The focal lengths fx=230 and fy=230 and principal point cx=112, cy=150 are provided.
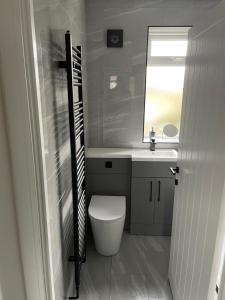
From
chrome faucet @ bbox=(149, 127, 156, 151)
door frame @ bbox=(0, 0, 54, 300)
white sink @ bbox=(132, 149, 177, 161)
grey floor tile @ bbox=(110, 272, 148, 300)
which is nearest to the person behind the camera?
door frame @ bbox=(0, 0, 54, 300)

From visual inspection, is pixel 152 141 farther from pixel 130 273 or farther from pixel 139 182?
pixel 130 273

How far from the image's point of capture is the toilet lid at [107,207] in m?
2.12

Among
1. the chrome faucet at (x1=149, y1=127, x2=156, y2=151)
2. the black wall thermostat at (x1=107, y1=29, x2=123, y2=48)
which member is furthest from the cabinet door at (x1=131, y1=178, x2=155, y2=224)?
the black wall thermostat at (x1=107, y1=29, x2=123, y2=48)

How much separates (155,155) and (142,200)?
515mm

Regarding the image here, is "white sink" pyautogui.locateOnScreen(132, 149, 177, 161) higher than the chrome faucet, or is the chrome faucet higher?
the chrome faucet

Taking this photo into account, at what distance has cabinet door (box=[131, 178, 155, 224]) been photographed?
2467mm

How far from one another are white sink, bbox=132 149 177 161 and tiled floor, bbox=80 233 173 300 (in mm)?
938

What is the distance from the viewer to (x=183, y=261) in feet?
5.08

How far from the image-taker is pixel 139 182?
2.47 meters

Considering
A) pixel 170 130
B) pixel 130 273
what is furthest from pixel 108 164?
pixel 130 273

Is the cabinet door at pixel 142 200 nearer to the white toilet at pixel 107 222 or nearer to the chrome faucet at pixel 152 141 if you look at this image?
the white toilet at pixel 107 222

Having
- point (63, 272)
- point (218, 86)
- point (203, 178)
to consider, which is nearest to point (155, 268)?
point (63, 272)

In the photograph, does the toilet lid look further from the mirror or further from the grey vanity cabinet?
the mirror

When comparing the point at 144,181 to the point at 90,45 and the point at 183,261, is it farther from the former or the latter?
the point at 90,45
